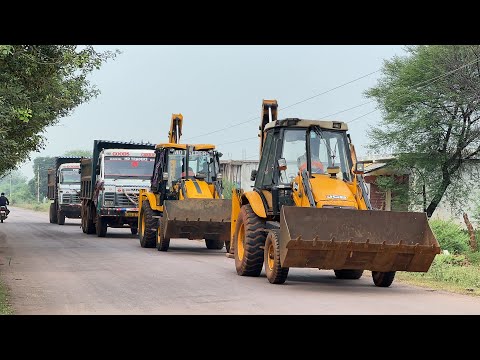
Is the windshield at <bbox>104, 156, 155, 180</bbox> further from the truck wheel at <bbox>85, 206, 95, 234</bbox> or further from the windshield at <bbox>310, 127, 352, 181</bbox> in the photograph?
the windshield at <bbox>310, 127, 352, 181</bbox>

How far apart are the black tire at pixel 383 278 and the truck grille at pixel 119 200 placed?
52.8ft

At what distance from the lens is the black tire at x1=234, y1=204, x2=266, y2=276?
17.2 meters

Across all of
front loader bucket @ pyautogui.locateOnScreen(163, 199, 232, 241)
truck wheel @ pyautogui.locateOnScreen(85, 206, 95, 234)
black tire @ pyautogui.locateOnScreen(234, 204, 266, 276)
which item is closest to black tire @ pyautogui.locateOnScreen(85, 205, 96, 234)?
truck wheel @ pyautogui.locateOnScreen(85, 206, 95, 234)

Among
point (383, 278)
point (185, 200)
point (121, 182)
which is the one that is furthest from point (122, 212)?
point (383, 278)

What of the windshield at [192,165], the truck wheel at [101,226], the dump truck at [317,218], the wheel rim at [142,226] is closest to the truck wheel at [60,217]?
the truck wheel at [101,226]

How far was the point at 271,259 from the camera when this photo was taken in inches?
655

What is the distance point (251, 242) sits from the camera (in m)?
17.2

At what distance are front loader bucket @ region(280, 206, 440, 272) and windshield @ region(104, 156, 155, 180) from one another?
1686 cm

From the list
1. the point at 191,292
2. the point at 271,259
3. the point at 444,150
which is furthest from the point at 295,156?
the point at 444,150

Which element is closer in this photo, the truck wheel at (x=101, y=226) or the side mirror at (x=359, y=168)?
the side mirror at (x=359, y=168)

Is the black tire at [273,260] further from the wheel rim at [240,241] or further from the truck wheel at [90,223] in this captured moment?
the truck wheel at [90,223]

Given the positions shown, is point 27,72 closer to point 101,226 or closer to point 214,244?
point 214,244

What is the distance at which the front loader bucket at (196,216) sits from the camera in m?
24.1
